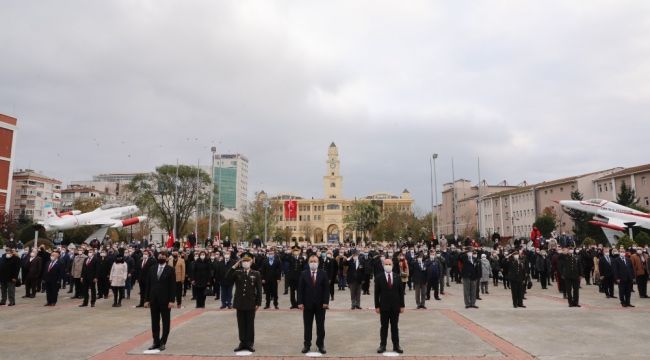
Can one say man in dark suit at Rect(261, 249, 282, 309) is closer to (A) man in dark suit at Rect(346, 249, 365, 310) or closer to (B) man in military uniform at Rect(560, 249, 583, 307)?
(A) man in dark suit at Rect(346, 249, 365, 310)

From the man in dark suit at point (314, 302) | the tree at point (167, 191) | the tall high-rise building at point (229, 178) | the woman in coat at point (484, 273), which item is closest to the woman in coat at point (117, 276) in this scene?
the man in dark suit at point (314, 302)

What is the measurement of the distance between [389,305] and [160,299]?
15.0 feet

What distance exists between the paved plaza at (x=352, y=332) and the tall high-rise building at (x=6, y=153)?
59.6m

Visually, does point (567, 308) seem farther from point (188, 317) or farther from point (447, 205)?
point (447, 205)

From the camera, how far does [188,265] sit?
1845 centimetres

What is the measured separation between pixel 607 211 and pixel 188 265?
34.0m

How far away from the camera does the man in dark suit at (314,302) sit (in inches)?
355

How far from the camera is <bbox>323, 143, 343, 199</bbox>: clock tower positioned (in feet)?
476

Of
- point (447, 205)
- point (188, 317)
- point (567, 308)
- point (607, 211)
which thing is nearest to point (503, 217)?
point (447, 205)

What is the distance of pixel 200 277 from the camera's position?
16.1m

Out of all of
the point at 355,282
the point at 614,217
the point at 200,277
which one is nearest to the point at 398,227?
the point at 614,217

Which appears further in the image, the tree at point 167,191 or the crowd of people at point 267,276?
the tree at point 167,191

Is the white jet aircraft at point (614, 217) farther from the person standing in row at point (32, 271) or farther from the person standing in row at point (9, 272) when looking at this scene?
the person standing in row at point (9, 272)

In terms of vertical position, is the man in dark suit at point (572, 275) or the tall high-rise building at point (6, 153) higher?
the tall high-rise building at point (6, 153)
